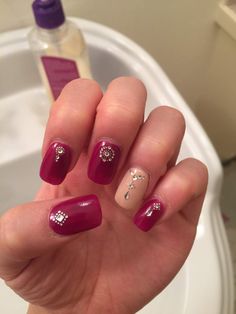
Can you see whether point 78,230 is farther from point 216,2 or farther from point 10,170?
point 216,2

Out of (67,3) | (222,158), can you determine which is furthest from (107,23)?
(222,158)

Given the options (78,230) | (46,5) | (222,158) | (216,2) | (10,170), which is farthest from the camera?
(222,158)

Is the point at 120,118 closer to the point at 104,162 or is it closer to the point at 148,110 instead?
the point at 104,162

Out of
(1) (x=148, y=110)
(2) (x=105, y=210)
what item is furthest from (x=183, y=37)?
(2) (x=105, y=210)

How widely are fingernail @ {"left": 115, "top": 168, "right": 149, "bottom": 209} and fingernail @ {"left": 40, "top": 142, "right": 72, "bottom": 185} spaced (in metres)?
0.05

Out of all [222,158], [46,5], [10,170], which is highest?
[46,5]

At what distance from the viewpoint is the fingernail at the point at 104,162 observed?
324mm

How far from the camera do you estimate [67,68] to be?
537 millimetres

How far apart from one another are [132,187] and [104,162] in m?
0.03

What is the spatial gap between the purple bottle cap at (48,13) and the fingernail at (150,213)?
262 mm

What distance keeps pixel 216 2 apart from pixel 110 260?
537 mm

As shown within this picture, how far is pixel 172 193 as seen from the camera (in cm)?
34

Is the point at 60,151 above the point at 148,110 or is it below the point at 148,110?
above

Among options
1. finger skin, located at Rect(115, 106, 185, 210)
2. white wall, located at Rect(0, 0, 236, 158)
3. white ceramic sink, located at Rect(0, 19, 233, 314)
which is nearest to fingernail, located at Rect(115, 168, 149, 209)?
finger skin, located at Rect(115, 106, 185, 210)
